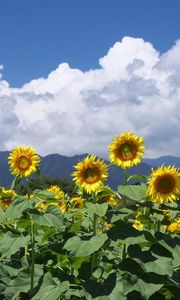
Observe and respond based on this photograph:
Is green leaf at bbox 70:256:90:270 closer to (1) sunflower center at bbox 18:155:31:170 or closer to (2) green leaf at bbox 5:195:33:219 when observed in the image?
(2) green leaf at bbox 5:195:33:219

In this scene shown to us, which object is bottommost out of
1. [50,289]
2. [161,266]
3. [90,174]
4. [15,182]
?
[50,289]

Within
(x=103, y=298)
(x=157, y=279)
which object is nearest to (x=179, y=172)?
(x=157, y=279)

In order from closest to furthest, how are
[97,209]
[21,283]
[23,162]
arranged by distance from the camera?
1. [97,209]
2. [21,283]
3. [23,162]

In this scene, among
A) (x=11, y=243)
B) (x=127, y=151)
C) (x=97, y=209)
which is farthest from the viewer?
(x=127, y=151)

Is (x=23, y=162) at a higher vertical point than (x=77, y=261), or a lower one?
higher

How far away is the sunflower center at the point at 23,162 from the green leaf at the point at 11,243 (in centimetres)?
89

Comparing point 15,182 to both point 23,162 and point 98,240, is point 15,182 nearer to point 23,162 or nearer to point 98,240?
point 23,162

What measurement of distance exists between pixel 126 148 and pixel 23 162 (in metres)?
1.25

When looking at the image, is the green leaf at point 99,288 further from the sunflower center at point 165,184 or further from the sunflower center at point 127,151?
the sunflower center at point 127,151

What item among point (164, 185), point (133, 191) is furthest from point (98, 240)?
point (164, 185)

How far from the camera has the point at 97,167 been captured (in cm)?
587

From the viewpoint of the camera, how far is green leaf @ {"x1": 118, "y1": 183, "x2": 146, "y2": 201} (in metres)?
5.07

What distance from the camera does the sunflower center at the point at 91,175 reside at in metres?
5.79

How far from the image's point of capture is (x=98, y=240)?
516 centimetres
